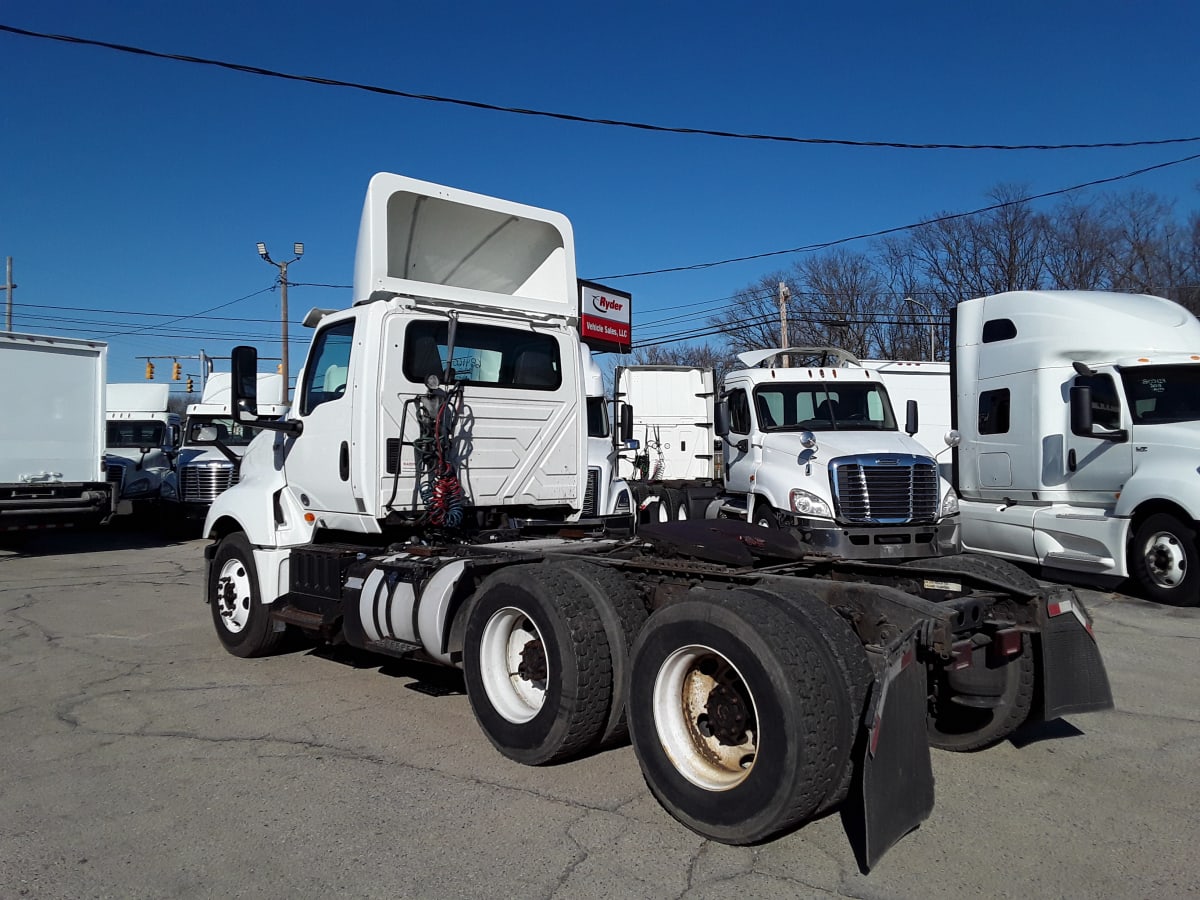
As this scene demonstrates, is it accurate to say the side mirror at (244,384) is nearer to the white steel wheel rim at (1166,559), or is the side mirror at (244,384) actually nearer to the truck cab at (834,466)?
the truck cab at (834,466)

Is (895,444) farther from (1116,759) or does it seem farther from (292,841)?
(292,841)

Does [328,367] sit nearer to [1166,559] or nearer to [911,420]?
[911,420]

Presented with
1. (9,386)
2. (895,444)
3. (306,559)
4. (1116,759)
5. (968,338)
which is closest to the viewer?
(1116,759)

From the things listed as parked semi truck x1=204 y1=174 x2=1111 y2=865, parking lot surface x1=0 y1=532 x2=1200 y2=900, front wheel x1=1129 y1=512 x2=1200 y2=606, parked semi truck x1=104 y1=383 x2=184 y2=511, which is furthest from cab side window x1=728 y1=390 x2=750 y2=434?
parked semi truck x1=104 y1=383 x2=184 y2=511

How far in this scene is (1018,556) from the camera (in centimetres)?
1185

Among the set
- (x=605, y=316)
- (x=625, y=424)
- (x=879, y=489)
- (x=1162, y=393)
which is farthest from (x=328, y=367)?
(x=605, y=316)

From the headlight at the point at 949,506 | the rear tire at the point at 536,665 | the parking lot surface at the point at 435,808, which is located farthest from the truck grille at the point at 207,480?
the rear tire at the point at 536,665

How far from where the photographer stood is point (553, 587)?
486 cm

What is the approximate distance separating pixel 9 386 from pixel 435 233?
1147cm

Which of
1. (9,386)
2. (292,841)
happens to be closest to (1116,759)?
(292,841)

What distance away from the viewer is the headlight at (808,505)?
986 cm

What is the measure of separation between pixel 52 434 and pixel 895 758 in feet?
51.7

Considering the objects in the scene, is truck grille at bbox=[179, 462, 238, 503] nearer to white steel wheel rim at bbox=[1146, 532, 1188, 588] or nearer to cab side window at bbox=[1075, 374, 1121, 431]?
cab side window at bbox=[1075, 374, 1121, 431]

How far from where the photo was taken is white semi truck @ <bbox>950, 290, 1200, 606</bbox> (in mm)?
10164
